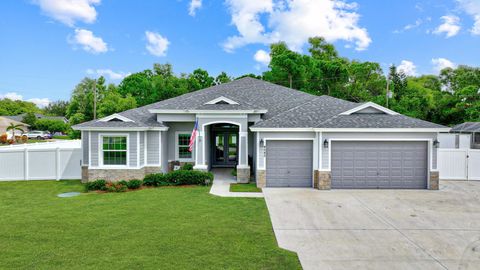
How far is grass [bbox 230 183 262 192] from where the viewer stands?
40.5ft

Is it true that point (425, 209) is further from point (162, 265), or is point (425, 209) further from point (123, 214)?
point (123, 214)

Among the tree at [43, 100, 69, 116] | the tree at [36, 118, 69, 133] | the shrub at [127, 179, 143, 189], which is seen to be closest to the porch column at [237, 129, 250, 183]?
the shrub at [127, 179, 143, 189]

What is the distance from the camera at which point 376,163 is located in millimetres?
12742

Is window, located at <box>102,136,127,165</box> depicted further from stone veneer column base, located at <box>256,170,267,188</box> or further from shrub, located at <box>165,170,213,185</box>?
stone veneer column base, located at <box>256,170,267,188</box>

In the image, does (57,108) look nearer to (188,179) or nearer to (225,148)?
(225,148)

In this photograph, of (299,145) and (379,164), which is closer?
(379,164)

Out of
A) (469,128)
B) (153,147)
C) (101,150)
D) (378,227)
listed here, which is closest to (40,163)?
(101,150)

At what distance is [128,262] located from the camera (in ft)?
18.0

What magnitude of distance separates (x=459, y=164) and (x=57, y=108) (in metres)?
110

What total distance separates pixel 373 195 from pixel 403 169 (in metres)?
2.47

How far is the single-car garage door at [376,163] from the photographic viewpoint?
41.8 feet

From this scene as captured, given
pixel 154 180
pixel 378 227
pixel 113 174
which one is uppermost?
pixel 113 174

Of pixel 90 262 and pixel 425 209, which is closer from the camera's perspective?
pixel 90 262

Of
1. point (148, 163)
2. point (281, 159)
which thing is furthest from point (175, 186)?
point (281, 159)
